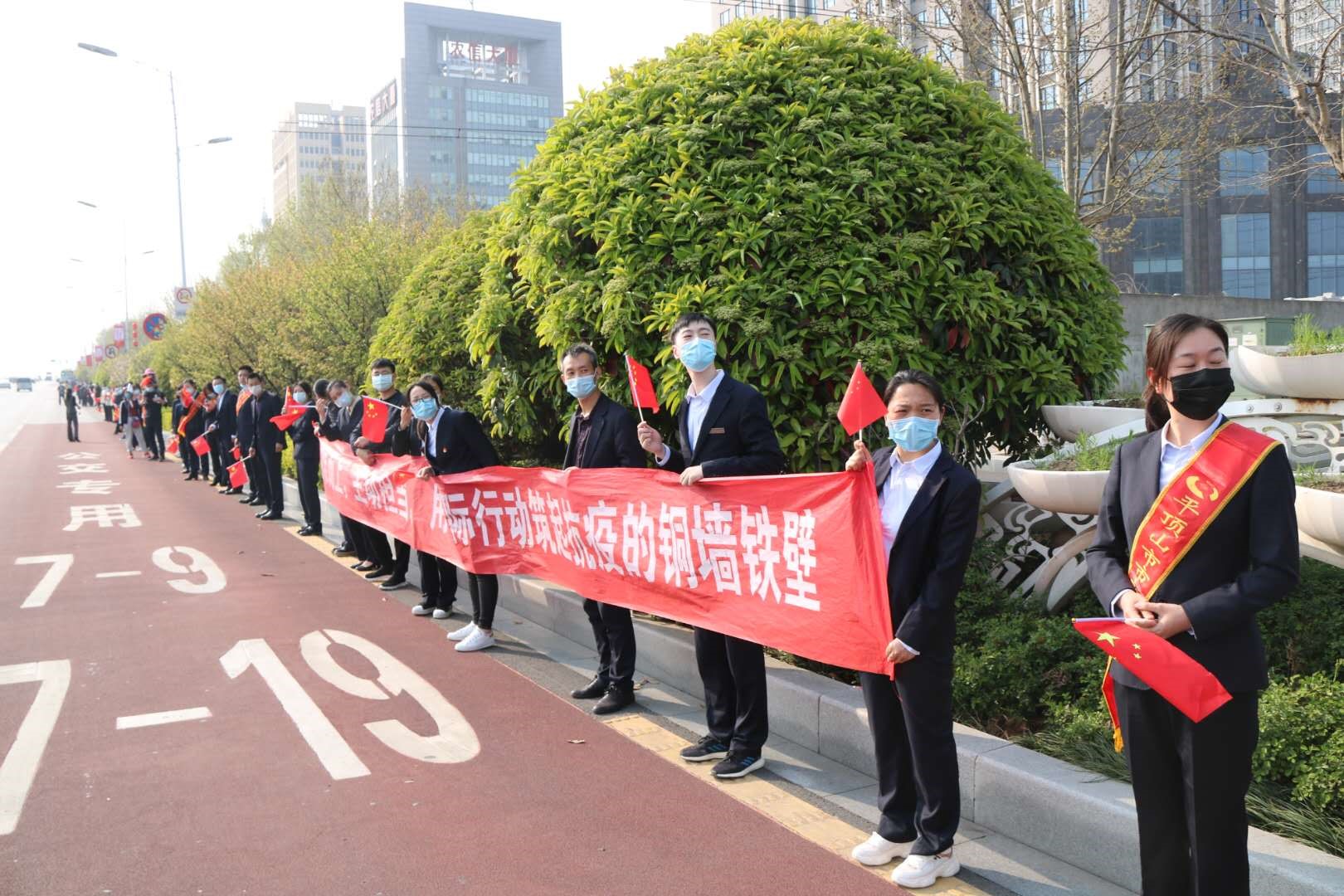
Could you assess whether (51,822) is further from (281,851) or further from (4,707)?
(4,707)

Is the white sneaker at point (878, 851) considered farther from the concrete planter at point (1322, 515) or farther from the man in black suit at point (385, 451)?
the man in black suit at point (385, 451)

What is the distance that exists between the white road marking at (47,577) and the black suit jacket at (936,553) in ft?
26.3

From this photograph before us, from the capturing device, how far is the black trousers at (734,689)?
16.2ft

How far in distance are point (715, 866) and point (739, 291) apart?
9.91 ft

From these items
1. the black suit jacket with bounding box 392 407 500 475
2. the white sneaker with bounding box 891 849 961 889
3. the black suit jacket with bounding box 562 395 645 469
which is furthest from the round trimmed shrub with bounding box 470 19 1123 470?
the white sneaker with bounding box 891 849 961 889

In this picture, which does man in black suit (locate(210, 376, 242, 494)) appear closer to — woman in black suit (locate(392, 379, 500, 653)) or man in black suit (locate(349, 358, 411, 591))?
man in black suit (locate(349, 358, 411, 591))

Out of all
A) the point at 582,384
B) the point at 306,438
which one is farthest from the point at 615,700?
the point at 306,438

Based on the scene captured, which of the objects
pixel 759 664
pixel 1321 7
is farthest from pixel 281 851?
pixel 1321 7

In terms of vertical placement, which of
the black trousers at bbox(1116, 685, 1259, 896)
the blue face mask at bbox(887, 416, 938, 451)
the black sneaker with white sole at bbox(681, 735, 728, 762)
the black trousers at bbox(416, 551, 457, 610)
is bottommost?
the black sneaker with white sole at bbox(681, 735, 728, 762)

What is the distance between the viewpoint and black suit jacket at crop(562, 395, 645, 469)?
602 cm

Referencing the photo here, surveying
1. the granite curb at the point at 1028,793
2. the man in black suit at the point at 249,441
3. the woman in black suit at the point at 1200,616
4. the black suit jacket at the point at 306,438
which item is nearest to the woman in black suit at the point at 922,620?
the granite curb at the point at 1028,793

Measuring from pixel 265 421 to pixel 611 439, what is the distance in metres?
9.91

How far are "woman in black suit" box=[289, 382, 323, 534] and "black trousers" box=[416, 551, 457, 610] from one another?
4.29 metres

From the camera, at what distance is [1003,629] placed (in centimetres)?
520
